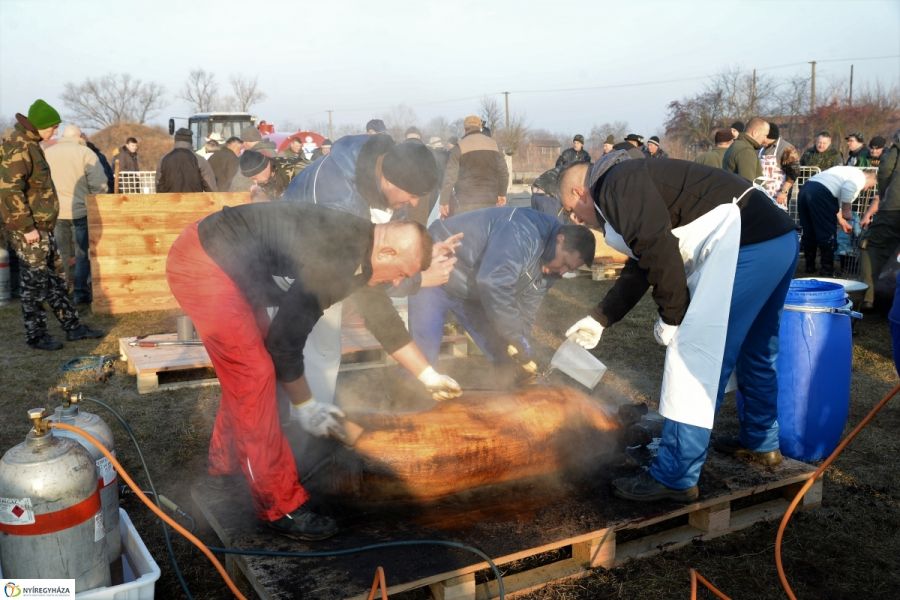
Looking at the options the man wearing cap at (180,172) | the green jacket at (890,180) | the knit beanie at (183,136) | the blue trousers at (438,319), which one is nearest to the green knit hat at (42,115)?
the man wearing cap at (180,172)

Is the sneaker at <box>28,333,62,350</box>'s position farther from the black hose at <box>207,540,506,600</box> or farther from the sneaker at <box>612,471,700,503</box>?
the sneaker at <box>612,471,700,503</box>

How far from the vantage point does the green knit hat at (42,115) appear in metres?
6.61

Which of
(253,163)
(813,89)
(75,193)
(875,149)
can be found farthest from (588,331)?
(813,89)

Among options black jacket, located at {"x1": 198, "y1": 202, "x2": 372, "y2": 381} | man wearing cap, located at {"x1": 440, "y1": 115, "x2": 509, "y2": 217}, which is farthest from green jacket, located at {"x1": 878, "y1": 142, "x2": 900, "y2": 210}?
black jacket, located at {"x1": 198, "y1": 202, "x2": 372, "y2": 381}

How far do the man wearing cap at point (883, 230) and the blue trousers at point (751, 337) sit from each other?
4.99m

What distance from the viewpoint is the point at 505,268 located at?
14.1 feet

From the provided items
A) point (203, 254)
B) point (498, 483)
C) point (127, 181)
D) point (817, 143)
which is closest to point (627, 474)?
point (498, 483)

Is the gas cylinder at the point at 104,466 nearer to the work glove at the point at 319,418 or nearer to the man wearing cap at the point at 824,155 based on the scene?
the work glove at the point at 319,418

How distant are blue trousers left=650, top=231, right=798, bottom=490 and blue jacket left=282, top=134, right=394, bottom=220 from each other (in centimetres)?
210

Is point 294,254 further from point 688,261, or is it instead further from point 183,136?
point 183,136

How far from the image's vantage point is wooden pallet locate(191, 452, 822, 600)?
283cm

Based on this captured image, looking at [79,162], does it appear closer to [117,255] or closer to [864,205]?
[117,255]

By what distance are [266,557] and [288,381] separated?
30.9 inches

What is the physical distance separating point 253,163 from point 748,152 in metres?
6.27
